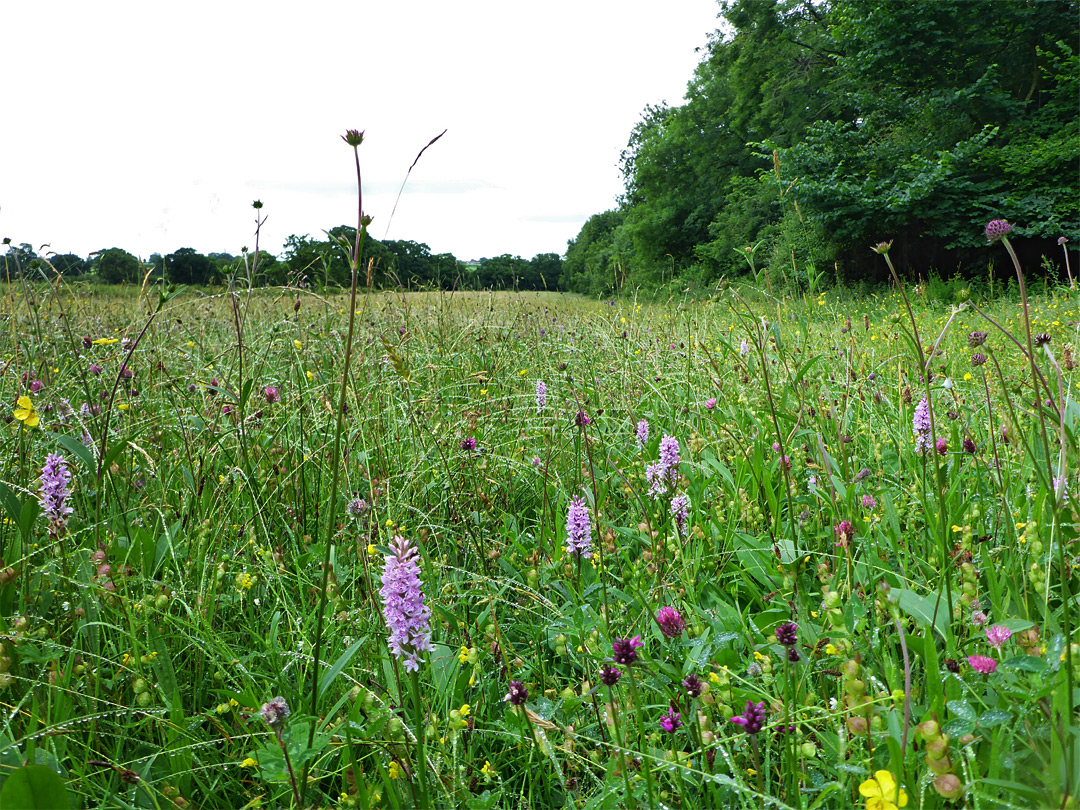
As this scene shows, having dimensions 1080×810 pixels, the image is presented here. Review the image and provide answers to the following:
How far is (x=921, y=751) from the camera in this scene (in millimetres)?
802

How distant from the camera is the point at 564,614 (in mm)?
1206

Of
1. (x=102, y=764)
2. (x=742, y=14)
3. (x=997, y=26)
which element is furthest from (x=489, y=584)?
(x=742, y=14)

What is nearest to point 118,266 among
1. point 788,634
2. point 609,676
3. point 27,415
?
point 27,415

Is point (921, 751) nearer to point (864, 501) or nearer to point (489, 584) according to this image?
point (864, 501)

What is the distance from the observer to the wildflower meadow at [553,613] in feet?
2.50

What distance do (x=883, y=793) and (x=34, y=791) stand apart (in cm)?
87

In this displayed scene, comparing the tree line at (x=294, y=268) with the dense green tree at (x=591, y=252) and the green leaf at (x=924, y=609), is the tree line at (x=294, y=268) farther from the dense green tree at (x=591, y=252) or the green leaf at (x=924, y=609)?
the dense green tree at (x=591, y=252)

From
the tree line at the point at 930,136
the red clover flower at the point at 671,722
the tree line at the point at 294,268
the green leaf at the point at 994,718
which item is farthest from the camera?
the tree line at the point at 930,136

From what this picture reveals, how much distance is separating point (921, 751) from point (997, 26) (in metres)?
17.8

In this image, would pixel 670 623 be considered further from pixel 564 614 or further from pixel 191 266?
pixel 191 266

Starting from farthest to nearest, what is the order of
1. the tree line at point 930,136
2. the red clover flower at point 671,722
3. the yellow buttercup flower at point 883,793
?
1. the tree line at point 930,136
2. the red clover flower at point 671,722
3. the yellow buttercup flower at point 883,793

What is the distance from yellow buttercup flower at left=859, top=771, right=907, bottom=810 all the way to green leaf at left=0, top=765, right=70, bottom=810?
820 millimetres

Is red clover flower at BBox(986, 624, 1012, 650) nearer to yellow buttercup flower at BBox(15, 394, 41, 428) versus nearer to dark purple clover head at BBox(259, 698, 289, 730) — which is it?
dark purple clover head at BBox(259, 698, 289, 730)

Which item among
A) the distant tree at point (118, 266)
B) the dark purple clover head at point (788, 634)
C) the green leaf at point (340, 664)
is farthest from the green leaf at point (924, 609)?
the distant tree at point (118, 266)
